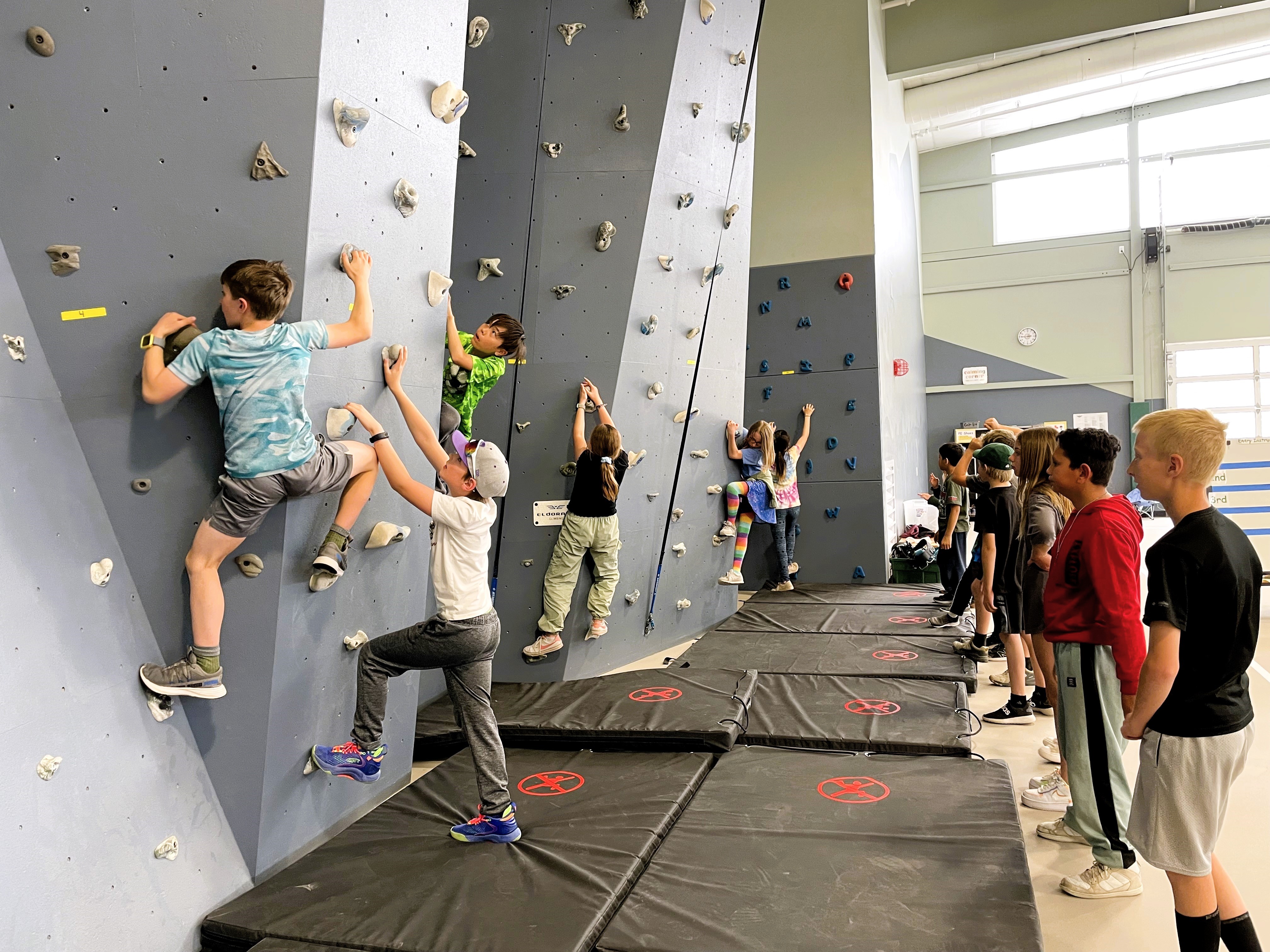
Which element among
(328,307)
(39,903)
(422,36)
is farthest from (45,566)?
(422,36)

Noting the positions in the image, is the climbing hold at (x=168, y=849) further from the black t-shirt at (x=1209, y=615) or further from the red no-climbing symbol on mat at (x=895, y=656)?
the red no-climbing symbol on mat at (x=895, y=656)

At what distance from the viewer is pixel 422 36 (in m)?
2.77

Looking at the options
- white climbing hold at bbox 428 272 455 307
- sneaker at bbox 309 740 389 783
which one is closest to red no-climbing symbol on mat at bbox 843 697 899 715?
sneaker at bbox 309 740 389 783

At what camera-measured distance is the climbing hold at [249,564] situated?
2418mm

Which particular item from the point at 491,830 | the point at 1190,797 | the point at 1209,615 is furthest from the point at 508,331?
the point at 1190,797

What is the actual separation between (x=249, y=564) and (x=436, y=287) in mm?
1139

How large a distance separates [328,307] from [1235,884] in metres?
3.20

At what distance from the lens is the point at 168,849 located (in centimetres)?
220

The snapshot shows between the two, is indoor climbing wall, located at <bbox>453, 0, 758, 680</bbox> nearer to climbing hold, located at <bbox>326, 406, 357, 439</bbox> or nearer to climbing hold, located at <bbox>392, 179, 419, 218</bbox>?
climbing hold, located at <bbox>392, 179, 419, 218</bbox>

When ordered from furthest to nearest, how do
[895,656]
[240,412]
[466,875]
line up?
[895,656]
[466,875]
[240,412]

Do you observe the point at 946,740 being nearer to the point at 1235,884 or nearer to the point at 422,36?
the point at 1235,884

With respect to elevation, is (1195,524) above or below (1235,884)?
above

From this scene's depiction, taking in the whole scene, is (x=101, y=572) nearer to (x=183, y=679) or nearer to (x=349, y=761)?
(x=183, y=679)

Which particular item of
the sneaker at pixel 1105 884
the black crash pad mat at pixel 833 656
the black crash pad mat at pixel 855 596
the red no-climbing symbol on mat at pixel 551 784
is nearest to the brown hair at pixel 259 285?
the red no-climbing symbol on mat at pixel 551 784
